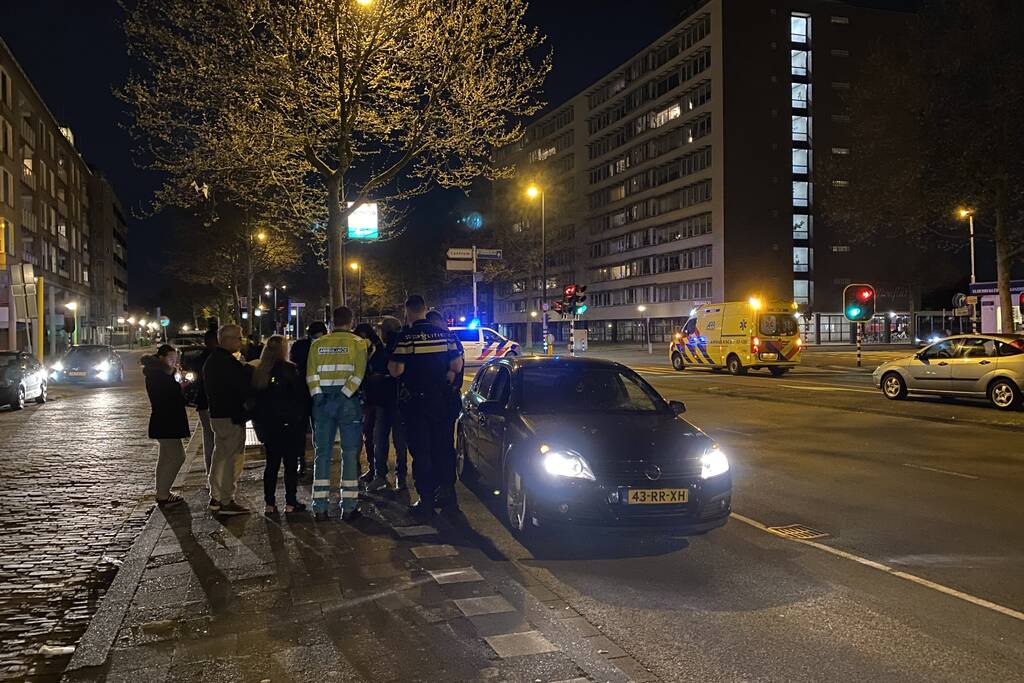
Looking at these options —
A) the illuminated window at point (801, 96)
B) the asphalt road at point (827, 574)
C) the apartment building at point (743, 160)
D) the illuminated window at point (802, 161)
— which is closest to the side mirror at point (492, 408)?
the asphalt road at point (827, 574)

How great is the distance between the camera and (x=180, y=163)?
47.8 feet

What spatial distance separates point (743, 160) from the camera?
66938mm

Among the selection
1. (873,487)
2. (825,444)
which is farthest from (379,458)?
Result: (825,444)

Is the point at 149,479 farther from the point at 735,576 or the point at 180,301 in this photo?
the point at 180,301

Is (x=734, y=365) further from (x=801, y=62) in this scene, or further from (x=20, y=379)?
(x=801, y=62)

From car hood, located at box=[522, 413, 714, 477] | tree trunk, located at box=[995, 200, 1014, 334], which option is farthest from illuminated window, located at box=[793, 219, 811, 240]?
car hood, located at box=[522, 413, 714, 477]

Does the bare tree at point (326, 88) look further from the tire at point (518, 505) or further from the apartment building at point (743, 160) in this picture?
the apartment building at point (743, 160)

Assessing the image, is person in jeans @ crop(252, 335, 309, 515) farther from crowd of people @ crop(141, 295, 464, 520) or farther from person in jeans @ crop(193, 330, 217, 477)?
person in jeans @ crop(193, 330, 217, 477)

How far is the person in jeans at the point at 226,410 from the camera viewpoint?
24.6 ft

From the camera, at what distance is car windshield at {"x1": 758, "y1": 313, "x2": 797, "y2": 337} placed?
26.7 metres

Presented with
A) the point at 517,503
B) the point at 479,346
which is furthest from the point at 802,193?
the point at 517,503

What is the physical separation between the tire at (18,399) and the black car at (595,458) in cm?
1515

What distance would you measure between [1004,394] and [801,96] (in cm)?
5992

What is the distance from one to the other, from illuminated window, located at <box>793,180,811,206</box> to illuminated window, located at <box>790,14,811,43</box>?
1238 centimetres
